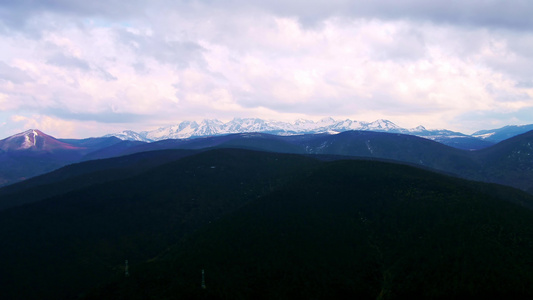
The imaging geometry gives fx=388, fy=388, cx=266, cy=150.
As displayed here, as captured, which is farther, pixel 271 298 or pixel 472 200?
pixel 472 200

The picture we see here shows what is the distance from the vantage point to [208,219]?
172250mm

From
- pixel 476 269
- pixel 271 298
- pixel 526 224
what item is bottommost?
pixel 271 298

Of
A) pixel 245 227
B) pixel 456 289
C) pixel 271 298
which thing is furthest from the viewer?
pixel 245 227

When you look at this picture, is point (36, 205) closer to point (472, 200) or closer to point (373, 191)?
point (373, 191)

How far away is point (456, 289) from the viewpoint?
98.8m

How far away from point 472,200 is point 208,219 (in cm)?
10644

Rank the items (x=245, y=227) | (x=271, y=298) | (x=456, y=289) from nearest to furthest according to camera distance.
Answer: (x=456, y=289) < (x=271, y=298) < (x=245, y=227)

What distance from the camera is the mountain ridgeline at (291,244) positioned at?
106000 mm

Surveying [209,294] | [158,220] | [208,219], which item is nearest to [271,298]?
[209,294]

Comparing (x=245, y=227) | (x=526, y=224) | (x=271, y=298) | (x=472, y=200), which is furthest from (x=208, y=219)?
(x=526, y=224)

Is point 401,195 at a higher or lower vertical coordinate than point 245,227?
higher

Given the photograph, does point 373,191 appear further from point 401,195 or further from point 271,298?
point 271,298

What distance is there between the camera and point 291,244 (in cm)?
12988

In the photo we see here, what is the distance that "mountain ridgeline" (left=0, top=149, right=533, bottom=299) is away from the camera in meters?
106
